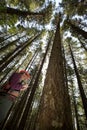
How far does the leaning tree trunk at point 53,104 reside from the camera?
3.43 m

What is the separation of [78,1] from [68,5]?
1.02 m

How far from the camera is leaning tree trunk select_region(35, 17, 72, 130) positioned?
11.3 feet

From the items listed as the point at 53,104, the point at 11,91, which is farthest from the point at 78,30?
the point at 11,91

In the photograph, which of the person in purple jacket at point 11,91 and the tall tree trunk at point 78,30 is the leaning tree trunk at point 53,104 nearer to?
the person in purple jacket at point 11,91

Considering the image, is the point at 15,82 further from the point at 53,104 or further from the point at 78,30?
the point at 78,30

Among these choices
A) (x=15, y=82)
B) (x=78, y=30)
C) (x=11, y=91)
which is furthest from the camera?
(x=78, y=30)

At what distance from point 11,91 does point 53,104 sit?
1.05m

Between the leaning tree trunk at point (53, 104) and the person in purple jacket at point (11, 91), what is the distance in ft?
2.20

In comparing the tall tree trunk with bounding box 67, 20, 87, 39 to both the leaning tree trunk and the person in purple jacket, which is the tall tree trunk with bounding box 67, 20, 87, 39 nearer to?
the leaning tree trunk

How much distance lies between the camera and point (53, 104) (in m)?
3.98

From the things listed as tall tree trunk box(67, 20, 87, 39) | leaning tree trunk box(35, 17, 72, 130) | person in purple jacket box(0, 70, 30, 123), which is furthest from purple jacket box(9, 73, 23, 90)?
tall tree trunk box(67, 20, 87, 39)

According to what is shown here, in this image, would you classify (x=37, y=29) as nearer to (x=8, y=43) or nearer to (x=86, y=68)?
(x=8, y=43)

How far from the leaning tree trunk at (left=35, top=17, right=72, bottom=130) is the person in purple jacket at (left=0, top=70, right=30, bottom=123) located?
669 millimetres

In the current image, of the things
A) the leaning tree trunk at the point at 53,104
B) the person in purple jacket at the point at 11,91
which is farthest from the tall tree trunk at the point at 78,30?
the person in purple jacket at the point at 11,91
